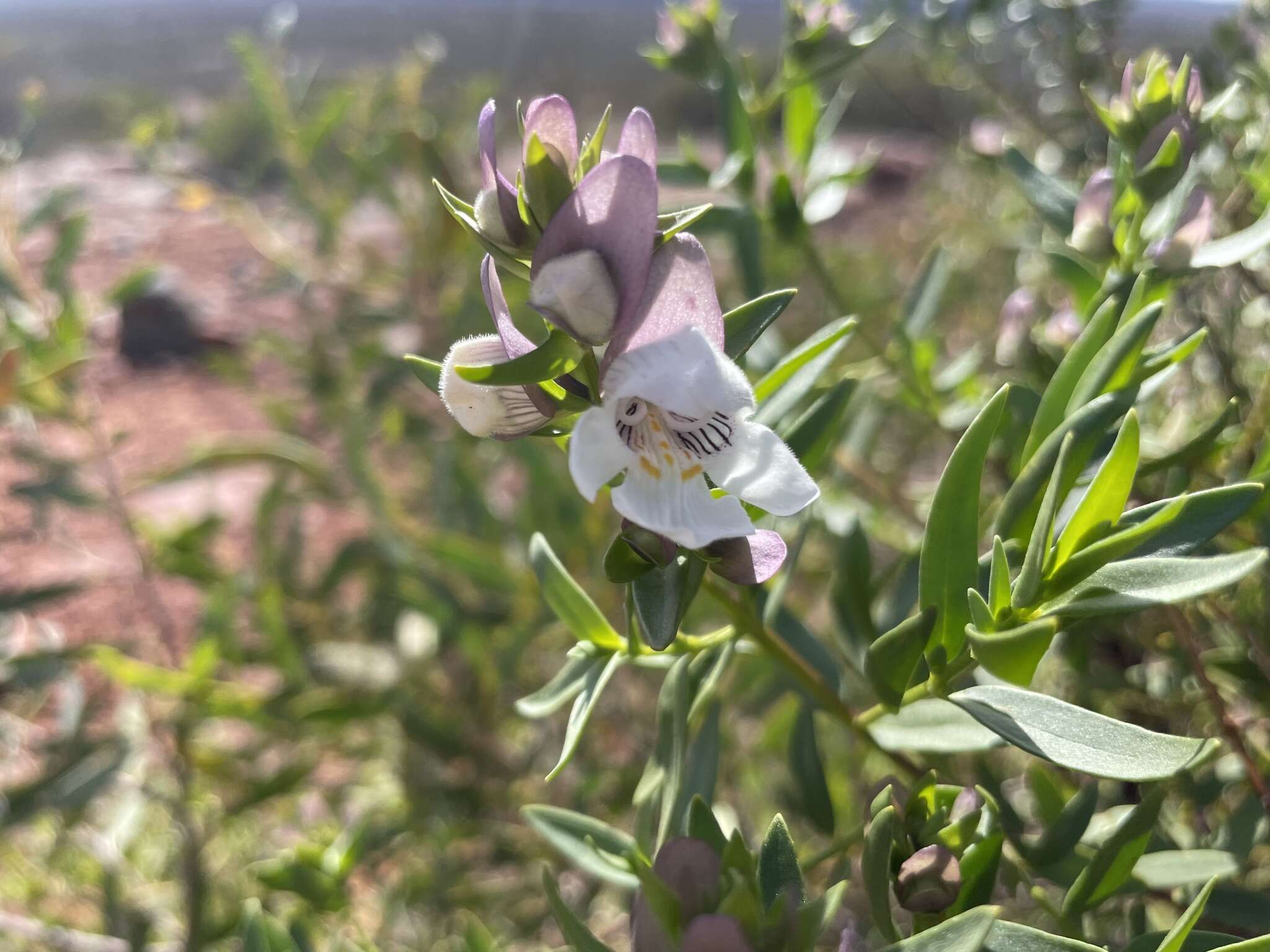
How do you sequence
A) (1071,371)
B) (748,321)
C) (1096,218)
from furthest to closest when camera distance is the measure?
(1096,218)
(1071,371)
(748,321)

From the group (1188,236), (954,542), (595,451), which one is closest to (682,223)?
(595,451)

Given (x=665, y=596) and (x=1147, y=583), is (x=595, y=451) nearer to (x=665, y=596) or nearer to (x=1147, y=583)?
(x=665, y=596)

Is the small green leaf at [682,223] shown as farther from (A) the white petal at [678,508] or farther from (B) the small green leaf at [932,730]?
(B) the small green leaf at [932,730]

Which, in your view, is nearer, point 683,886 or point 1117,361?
point 683,886

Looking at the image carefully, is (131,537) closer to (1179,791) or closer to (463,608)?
(463,608)

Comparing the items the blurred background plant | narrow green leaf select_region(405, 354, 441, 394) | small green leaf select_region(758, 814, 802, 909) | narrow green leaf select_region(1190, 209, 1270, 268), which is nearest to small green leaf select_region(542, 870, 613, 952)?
the blurred background plant
